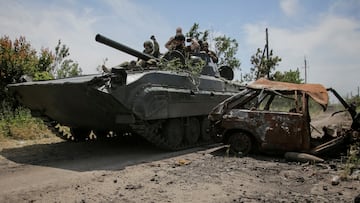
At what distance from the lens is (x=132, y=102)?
791 centimetres

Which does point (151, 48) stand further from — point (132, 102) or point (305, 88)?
point (305, 88)

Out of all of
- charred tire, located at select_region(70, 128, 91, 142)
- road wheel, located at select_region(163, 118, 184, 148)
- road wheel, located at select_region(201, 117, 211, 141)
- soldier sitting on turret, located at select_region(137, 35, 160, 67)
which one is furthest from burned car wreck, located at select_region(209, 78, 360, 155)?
charred tire, located at select_region(70, 128, 91, 142)

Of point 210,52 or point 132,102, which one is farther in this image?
point 210,52

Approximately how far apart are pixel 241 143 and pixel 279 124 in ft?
2.94

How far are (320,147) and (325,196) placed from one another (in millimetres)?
2445

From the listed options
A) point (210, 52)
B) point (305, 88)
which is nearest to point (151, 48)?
point (210, 52)

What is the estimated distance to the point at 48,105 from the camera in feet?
28.7

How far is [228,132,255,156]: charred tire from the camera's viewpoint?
7.88m

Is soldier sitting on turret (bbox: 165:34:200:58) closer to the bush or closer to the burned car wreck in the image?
the burned car wreck

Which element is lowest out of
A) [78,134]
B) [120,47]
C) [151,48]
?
[78,134]

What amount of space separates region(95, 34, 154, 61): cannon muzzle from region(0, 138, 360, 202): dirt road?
2.52 m

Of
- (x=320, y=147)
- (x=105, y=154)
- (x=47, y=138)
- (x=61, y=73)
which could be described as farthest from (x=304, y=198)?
(x=61, y=73)

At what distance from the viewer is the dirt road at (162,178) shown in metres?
4.98

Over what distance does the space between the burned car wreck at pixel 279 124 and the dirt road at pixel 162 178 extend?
33 cm
